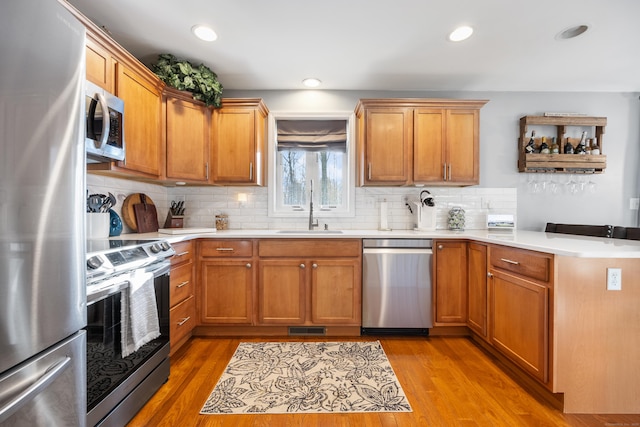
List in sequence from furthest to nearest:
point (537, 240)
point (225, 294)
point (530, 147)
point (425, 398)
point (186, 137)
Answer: point (530, 147)
point (186, 137)
point (225, 294)
point (537, 240)
point (425, 398)

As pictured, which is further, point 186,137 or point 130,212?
point 186,137

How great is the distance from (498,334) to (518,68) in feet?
8.07

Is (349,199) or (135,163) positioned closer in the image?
(135,163)

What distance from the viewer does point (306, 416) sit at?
1595 mm

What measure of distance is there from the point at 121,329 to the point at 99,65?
1.65m

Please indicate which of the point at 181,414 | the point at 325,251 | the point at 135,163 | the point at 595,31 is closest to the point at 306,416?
the point at 181,414

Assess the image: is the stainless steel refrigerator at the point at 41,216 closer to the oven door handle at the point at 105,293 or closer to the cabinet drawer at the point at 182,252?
the oven door handle at the point at 105,293

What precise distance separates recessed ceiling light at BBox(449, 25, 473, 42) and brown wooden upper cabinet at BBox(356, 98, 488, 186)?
0.66 meters

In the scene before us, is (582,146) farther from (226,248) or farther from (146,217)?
(146,217)

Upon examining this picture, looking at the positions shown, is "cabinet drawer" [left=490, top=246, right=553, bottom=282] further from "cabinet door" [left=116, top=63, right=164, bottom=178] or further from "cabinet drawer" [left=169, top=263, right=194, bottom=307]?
"cabinet door" [left=116, top=63, right=164, bottom=178]

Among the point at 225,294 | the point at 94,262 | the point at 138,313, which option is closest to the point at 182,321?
the point at 225,294

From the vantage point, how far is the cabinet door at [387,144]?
9.48 ft

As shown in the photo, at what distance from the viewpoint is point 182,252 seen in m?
2.31

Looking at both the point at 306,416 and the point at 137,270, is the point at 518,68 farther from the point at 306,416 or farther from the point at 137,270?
the point at 137,270
